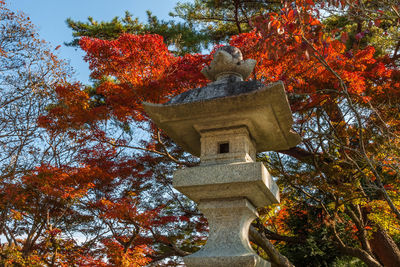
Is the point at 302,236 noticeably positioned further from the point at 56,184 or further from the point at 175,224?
the point at 56,184

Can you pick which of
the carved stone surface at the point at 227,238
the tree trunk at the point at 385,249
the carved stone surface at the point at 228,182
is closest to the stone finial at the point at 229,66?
the carved stone surface at the point at 228,182

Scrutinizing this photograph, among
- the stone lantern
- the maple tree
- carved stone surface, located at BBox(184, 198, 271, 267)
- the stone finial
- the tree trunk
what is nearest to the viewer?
carved stone surface, located at BBox(184, 198, 271, 267)

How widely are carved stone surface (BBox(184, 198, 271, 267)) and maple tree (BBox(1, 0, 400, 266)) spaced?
2.94 meters

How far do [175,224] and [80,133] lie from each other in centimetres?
399

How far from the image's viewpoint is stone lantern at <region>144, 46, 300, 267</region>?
292cm

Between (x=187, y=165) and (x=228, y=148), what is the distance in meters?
4.46

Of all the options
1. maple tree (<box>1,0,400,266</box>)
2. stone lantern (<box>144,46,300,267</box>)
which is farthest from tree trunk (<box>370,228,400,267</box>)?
stone lantern (<box>144,46,300,267</box>)

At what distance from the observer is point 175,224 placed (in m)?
9.86

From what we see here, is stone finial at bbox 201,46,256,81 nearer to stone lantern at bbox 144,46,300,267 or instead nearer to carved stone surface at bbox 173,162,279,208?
stone lantern at bbox 144,46,300,267

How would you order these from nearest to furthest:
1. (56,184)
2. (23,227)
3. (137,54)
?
(137,54)
(56,184)
(23,227)

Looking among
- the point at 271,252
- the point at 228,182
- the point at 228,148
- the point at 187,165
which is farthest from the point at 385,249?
the point at 228,182

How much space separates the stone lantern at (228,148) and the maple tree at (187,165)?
2.63 m

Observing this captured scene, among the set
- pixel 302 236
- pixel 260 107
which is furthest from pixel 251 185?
pixel 302 236

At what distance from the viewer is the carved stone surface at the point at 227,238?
2.77m
